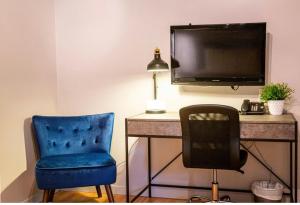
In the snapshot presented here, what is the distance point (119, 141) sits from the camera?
12.0ft

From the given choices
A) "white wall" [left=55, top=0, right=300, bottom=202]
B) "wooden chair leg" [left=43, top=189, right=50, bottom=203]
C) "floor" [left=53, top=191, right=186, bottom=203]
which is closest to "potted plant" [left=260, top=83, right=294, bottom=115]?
"white wall" [left=55, top=0, right=300, bottom=202]

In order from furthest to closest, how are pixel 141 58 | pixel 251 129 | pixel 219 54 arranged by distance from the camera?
pixel 141 58
pixel 219 54
pixel 251 129

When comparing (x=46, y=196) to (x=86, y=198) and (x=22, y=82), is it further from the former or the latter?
(x=22, y=82)

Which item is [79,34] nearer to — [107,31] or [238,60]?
[107,31]

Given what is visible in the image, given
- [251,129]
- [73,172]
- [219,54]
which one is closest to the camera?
[251,129]

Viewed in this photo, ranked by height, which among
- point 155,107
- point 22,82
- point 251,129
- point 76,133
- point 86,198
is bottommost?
point 86,198

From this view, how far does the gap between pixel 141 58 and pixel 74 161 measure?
3.88 ft

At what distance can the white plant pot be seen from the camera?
3031mm

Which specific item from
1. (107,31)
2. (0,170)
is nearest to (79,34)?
(107,31)

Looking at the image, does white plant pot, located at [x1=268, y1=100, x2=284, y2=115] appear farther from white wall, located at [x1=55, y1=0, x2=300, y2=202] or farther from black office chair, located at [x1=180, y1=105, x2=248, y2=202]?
black office chair, located at [x1=180, y1=105, x2=248, y2=202]

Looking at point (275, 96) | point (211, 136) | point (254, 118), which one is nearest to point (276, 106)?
point (275, 96)

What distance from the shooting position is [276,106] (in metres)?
3.04

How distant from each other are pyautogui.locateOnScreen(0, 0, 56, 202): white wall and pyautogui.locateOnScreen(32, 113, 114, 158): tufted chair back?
202 mm

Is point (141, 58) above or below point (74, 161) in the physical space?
above
